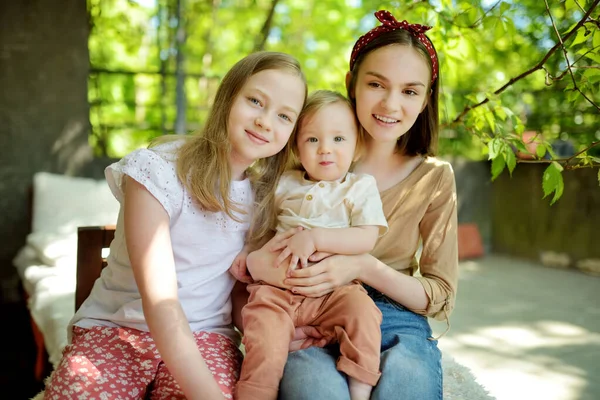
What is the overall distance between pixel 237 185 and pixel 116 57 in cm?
578

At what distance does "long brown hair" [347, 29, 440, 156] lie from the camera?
71.9 inches

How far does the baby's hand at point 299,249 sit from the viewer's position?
1552 mm

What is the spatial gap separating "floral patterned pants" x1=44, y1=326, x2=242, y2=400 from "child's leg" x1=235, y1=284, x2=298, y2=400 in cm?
8

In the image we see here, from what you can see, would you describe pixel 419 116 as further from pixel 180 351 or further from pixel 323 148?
pixel 180 351

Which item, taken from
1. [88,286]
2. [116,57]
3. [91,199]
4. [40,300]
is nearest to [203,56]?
[116,57]

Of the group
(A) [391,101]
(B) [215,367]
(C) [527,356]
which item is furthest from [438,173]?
(C) [527,356]

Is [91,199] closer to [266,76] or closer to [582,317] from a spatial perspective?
[266,76]

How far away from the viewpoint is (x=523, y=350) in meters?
3.26

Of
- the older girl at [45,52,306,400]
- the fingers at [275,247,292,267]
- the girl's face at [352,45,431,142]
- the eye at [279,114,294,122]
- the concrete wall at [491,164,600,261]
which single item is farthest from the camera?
the concrete wall at [491,164,600,261]

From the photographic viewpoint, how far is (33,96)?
4.03 m

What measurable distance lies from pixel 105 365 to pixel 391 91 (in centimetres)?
117

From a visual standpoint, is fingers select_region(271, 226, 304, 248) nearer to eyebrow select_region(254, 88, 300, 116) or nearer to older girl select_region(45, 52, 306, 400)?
older girl select_region(45, 52, 306, 400)

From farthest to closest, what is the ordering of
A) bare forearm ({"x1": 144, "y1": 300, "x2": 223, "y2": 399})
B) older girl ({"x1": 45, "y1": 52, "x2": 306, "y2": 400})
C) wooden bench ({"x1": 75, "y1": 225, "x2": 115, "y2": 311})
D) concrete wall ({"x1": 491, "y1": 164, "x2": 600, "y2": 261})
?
concrete wall ({"x1": 491, "y1": 164, "x2": 600, "y2": 261})
wooden bench ({"x1": 75, "y1": 225, "x2": 115, "y2": 311})
older girl ({"x1": 45, "y1": 52, "x2": 306, "y2": 400})
bare forearm ({"x1": 144, "y1": 300, "x2": 223, "y2": 399})

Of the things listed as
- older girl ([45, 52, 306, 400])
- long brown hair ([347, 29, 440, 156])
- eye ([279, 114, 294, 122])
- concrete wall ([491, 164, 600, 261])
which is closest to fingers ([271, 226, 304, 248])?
older girl ([45, 52, 306, 400])
